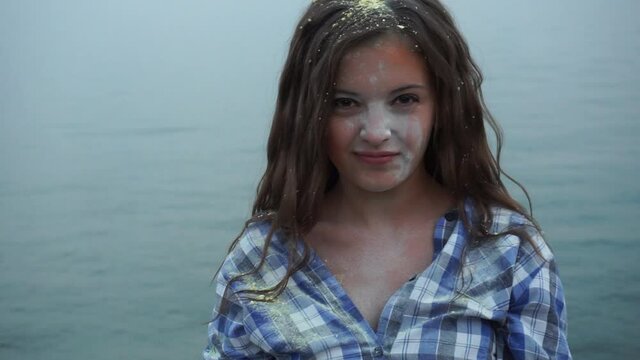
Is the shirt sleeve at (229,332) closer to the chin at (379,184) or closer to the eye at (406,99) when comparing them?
the chin at (379,184)

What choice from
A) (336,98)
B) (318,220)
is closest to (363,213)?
(318,220)

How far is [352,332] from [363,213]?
242mm

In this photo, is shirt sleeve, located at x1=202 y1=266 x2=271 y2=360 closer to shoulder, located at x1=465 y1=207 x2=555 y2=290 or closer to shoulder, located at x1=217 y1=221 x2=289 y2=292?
shoulder, located at x1=217 y1=221 x2=289 y2=292

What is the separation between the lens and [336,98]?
65.7 inches

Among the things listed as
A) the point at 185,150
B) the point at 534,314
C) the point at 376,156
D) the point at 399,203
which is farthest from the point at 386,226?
the point at 185,150

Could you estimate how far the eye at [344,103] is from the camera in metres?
1.67

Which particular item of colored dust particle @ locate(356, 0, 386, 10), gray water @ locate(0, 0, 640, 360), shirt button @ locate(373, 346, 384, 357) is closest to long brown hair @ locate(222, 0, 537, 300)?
colored dust particle @ locate(356, 0, 386, 10)

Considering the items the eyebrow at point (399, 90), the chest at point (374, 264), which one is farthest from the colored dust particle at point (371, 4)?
the chest at point (374, 264)

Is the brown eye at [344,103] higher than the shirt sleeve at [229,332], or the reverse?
the brown eye at [344,103]

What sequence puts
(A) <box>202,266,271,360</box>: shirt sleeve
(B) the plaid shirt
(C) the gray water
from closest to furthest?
(B) the plaid shirt, (A) <box>202,266,271,360</box>: shirt sleeve, (C) the gray water

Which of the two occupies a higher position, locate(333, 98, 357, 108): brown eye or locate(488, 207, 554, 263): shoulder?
locate(333, 98, 357, 108): brown eye

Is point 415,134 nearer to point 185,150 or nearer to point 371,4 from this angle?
point 371,4

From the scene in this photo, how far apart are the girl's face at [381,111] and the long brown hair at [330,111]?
2cm

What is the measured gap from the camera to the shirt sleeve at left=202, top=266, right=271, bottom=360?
173 cm
